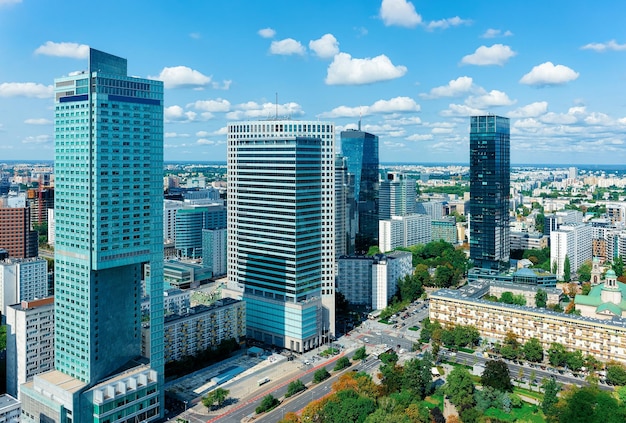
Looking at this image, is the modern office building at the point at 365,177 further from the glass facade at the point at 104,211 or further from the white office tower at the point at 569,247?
the glass facade at the point at 104,211

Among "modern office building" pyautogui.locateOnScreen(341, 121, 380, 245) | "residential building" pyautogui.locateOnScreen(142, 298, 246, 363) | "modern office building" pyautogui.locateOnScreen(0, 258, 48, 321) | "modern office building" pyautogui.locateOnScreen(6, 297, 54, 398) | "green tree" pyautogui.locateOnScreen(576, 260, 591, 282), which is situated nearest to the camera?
"modern office building" pyautogui.locateOnScreen(6, 297, 54, 398)

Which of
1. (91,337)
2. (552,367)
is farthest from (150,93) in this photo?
(552,367)

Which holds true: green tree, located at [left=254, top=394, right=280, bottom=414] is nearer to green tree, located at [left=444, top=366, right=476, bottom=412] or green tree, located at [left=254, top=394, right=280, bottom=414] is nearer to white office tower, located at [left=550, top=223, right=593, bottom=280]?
green tree, located at [left=444, top=366, right=476, bottom=412]

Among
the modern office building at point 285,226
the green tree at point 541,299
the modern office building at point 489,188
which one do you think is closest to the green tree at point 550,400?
the modern office building at point 285,226

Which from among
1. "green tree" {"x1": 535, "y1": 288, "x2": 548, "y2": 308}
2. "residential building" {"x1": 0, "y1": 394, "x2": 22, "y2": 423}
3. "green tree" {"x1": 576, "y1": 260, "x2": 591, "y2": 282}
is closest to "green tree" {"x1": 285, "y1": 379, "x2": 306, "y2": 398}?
"residential building" {"x1": 0, "y1": 394, "x2": 22, "y2": 423}

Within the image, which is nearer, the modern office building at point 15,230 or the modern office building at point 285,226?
the modern office building at point 285,226

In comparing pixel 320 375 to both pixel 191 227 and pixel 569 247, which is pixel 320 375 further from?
pixel 569 247
